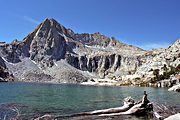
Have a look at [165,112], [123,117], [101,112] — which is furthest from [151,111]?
[101,112]

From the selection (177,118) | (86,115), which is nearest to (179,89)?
(86,115)

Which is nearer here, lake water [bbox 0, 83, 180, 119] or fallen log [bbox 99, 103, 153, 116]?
fallen log [bbox 99, 103, 153, 116]

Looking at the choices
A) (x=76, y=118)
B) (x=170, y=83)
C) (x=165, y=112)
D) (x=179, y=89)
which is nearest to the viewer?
(x=76, y=118)

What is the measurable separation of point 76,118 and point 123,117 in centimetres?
643

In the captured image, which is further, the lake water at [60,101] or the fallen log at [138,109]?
the lake water at [60,101]

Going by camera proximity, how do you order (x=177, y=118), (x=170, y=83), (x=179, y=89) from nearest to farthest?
(x=177, y=118)
(x=179, y=89)
(x=170, y=83)

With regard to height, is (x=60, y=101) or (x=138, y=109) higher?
(x=138, y=109)

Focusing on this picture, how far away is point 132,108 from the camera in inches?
1583

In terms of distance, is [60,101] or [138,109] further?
[60,101]

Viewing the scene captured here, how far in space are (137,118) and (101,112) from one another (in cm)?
486

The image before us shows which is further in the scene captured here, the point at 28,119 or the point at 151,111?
the point at 151,111

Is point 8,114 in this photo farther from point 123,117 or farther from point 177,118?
point 177,118

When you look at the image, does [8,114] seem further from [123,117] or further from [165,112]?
[165,112]

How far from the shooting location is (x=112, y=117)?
3703 cm
